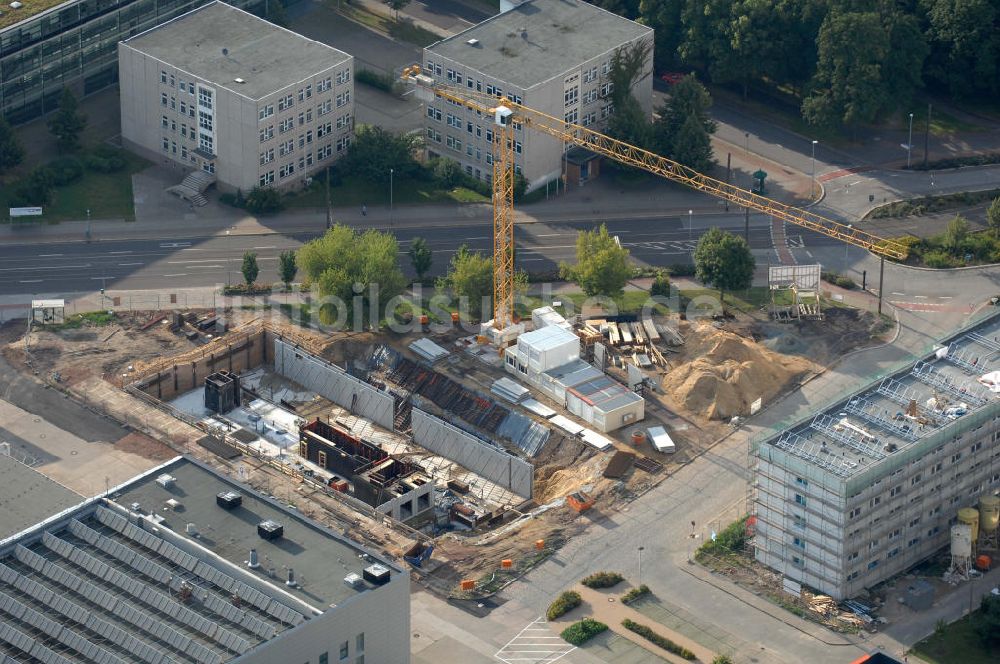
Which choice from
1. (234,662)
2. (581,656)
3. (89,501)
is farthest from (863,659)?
(89,501)

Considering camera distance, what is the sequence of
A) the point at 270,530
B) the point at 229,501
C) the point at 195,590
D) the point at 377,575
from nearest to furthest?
the point at 195,590 → the point at 377,575 → the point at 270,530 → the point at 229,501

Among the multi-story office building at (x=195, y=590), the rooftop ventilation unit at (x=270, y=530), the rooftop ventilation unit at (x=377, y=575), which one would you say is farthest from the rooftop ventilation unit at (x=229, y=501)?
the rooftop ventilation unit at (x=377, y=575)

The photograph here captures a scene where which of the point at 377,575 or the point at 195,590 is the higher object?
the point at 377,575

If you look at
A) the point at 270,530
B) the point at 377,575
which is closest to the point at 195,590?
the point at 270,530

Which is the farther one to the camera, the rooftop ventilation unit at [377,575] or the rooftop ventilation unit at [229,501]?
the rooftop ventilation unit at [229,501]

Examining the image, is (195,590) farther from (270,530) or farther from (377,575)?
(377,575)

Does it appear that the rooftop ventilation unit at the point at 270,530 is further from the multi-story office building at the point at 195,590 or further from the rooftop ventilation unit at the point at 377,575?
the rooftop ventilation unit at the point at 377,575

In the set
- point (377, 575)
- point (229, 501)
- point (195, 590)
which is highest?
point (229, 501)
